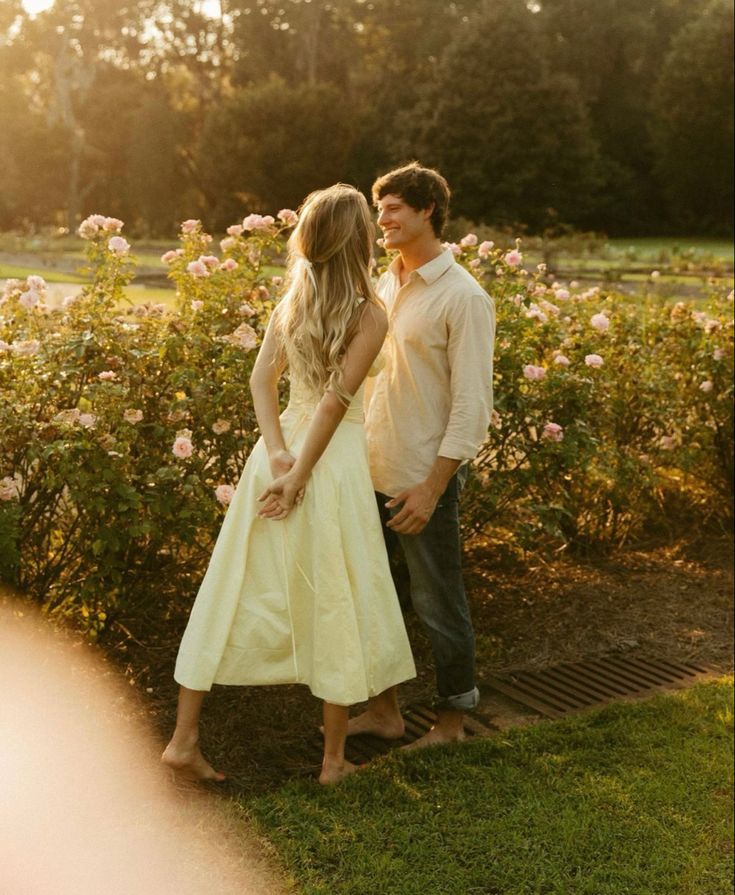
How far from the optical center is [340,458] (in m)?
3.19

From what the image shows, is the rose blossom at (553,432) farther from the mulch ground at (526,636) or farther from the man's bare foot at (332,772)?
the man's bare foot at (332,772)

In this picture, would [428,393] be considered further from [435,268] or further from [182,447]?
[182,447]

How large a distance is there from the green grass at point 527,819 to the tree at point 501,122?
34165 mm

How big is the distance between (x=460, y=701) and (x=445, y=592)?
452mm

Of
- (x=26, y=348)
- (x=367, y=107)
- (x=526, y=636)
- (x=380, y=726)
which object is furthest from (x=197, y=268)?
(x=367, y=107)

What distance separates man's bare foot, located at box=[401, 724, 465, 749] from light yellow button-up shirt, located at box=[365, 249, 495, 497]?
0.94 metres

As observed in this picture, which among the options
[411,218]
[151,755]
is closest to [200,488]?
[151,755]

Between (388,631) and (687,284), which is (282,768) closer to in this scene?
(388,631)

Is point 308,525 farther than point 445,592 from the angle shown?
No

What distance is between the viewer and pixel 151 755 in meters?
3.43

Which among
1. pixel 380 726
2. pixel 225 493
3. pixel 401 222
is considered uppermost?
pixel 401 222

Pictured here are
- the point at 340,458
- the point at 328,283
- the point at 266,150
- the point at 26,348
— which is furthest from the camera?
the point at 266,150

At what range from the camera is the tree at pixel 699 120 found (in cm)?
4022

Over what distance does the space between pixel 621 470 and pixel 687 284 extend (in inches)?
639
